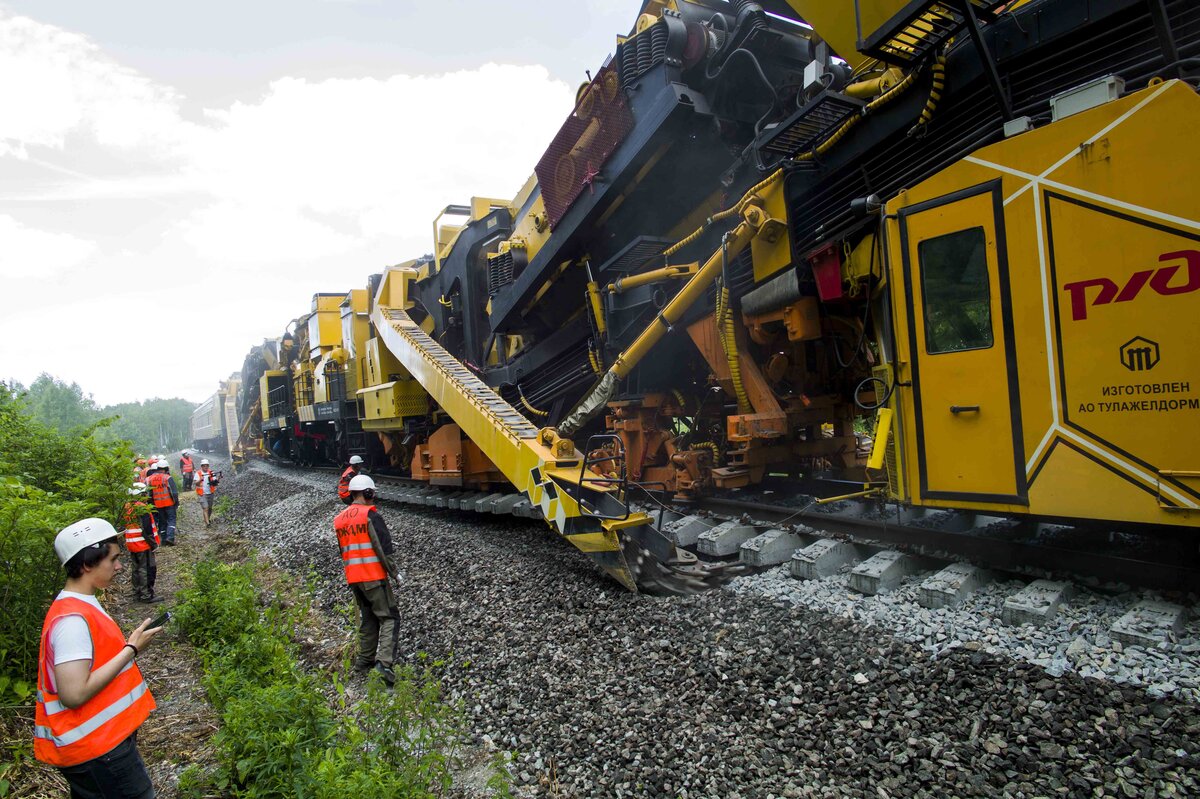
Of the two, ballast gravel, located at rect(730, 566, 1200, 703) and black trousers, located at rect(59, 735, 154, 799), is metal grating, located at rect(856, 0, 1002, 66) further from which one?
black trousers, located at rect(59, 735, 154, 799)

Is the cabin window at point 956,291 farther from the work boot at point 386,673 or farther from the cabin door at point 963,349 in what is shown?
the work boot at point 386,673

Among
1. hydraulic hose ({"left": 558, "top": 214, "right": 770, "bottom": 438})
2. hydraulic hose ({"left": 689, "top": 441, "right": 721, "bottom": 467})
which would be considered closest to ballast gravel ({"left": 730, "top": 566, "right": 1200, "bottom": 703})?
hydraulic hose ({"left": 689, "top": 441, "right": 721, "bottom": 467})

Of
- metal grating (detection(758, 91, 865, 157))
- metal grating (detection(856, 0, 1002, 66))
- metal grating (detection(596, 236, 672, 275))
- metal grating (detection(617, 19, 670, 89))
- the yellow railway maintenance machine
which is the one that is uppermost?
metal grating (detection(617, 19, 670, 89))

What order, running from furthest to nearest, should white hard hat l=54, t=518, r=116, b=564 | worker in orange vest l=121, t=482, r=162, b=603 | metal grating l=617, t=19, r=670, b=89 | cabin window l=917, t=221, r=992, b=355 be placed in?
worker in orange vest l=121, t=482, r=162, b=603
metal grating l=617, t=19, r=670, b=89
cabin window l=917, t=221, r=992, b=355
white hard hat l=54, t=518, r=116, b=564

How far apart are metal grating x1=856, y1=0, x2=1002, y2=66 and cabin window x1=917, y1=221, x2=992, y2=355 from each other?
116cm

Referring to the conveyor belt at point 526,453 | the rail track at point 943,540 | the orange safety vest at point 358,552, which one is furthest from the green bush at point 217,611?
the rail track at point 943,540

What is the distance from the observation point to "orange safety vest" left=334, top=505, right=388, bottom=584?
4.67 metres

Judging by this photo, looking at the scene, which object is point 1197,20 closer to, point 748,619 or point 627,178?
point 748,619

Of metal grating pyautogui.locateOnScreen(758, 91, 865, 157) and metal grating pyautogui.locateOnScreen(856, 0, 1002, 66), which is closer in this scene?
metal grating pyautogui.locateOnScreen(856, 0, 1002, 66)

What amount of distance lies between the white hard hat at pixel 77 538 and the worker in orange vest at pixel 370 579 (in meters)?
2.04

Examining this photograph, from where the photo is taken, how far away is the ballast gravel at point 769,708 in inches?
94.4

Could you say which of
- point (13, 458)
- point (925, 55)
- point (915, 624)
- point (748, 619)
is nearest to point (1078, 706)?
point (915, 624)

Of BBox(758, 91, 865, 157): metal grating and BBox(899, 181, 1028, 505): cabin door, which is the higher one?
BBox(758, 91, 865, 157): metal grating

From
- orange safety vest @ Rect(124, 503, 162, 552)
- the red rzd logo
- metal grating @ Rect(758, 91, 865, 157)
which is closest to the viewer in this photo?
the red rzd logo
